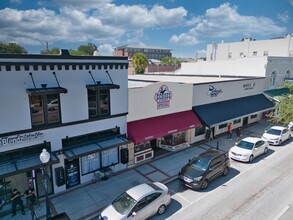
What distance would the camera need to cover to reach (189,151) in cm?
2052

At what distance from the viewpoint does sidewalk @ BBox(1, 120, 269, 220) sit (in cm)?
1237

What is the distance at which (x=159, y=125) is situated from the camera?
18.1 meters

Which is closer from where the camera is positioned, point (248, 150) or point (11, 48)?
point (248, 150)

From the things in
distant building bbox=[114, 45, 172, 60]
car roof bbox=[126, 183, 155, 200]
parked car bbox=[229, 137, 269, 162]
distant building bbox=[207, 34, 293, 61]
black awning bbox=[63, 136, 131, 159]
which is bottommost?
parked car bbox=[229, 137, 269, 162]

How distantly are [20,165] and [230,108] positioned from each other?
20.8 m

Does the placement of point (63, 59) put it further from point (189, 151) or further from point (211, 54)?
point (211, 54)

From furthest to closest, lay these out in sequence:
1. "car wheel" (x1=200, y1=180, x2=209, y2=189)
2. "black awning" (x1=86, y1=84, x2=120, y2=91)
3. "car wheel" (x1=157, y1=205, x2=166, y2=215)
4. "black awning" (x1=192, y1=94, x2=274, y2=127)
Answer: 1. "black awning" (x1=192, y1=94, x2=274, y2=127)
2. "car wheel" (x1=200, y1=180, x2=209, y2=189)
3. "black awning" (x1=86, y1=84, x2=120, y2=91)
4. "car wheel" (x1=157, y1=205, x2=166, y2=215)

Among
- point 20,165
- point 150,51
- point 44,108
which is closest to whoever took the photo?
point 20,165

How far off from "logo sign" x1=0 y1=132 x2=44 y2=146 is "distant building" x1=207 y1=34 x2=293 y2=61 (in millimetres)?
49417

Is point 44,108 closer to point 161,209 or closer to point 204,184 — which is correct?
point 161,209

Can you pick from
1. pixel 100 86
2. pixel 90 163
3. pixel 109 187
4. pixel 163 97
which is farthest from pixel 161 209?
pixel 163 97

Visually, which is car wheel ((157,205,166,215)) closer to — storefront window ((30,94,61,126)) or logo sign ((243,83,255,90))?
storefront window ((30,94,61,126))

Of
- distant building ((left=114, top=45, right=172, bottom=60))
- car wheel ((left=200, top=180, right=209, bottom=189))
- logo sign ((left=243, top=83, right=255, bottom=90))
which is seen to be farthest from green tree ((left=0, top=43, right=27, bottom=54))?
car wheel ((left=200, top=180, right=209, bottom=189))

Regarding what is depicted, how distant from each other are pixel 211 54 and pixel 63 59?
63.6 meters
